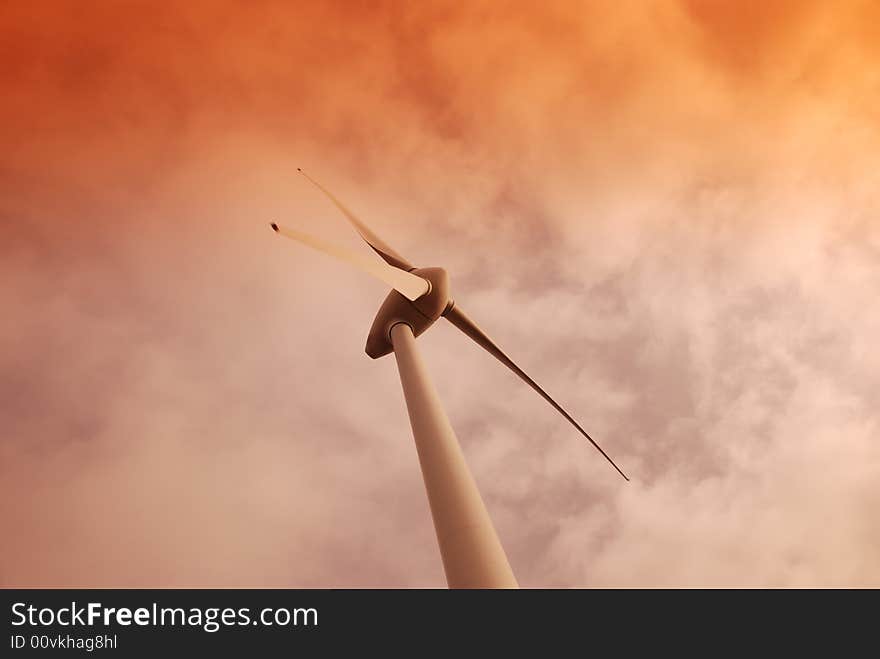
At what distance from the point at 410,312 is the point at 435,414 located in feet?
24.2

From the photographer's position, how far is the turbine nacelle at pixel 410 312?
2092cm

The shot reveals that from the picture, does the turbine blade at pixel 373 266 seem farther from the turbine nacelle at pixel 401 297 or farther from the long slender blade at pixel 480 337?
the long slender blade at pixel 480 337

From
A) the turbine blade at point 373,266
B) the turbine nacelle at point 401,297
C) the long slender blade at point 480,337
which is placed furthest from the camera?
the long slender blade at point 480,337
